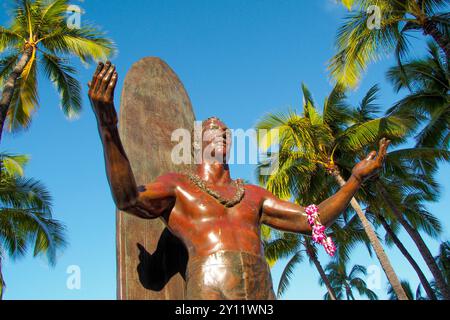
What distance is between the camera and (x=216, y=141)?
3.37 m

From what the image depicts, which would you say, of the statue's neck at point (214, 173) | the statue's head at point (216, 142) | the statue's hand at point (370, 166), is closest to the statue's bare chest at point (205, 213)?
the statue's neck at point (214, 173)

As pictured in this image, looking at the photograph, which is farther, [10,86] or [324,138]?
[324,138]

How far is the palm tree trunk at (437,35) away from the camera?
11.3 meters

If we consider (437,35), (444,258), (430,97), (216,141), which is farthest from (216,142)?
(444,258)

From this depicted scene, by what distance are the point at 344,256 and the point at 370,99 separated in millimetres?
6312

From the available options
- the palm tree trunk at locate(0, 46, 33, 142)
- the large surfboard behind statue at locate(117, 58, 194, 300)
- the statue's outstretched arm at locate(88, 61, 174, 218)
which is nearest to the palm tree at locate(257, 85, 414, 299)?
the palm tree trunk at locate(0, 46, 33, 142)

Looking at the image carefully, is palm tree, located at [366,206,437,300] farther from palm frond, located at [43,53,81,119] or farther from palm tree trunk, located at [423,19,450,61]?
palm frond, located at [43,53,81,119]

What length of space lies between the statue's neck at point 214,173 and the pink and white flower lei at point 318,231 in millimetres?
569

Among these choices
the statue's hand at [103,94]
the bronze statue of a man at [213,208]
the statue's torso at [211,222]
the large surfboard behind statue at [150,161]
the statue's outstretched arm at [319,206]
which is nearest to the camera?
the statue's hand at [103,94]

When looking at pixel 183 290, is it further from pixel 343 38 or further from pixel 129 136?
pixel 343 38

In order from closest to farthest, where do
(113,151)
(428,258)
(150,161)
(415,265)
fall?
(113,151) → (150,161) → (428,258) → (415,265)

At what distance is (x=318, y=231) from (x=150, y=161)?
3.95 ft

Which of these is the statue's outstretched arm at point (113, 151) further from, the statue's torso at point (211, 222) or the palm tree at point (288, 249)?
the palm tree at point (288, 249)

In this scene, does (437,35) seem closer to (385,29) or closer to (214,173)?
(385,29)
